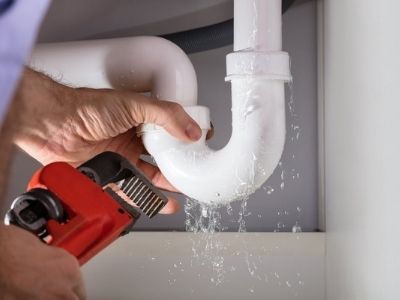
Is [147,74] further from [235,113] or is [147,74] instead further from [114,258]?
[114,258]

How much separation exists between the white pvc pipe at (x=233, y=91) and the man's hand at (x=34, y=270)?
274mm

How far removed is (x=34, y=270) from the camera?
56cm

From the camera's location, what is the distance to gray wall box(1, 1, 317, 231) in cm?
103

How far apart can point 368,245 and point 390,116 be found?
6.3 inches

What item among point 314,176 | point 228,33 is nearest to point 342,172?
point 314,176

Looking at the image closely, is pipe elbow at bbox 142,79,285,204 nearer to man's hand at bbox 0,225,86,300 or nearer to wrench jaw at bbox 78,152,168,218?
wrench jaw at bbox 78,152,168,218

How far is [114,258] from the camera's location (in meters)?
1.02

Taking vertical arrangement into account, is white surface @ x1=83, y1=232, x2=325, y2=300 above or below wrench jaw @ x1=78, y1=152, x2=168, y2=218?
below

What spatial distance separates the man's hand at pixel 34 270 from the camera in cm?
52

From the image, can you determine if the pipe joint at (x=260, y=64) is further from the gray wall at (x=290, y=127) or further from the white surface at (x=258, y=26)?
the gray wall at (x=290, y=127)

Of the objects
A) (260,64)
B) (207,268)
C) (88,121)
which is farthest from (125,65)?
(207,268)

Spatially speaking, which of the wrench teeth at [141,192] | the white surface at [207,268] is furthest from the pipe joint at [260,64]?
the white surface at [207,268]

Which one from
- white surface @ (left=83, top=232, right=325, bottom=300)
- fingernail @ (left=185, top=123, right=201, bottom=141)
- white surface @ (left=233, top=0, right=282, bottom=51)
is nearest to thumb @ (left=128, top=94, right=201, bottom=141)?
fingernail @ (left=185, top=123, right=201, bottom=141)

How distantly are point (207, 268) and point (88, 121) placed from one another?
11.0 inches
